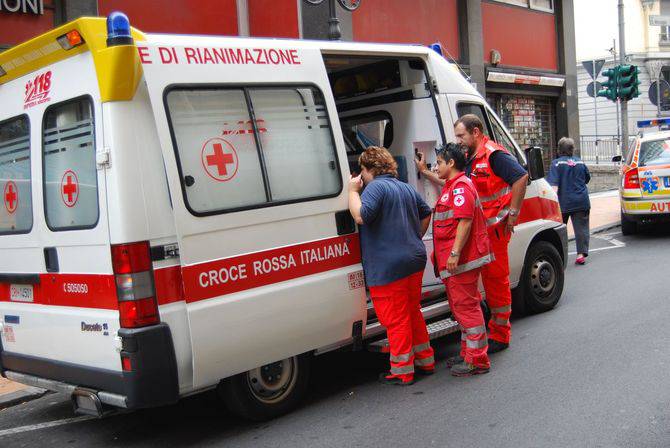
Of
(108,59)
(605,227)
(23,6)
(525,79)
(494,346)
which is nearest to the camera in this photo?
(108,59)

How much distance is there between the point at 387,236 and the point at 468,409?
126 centimetres

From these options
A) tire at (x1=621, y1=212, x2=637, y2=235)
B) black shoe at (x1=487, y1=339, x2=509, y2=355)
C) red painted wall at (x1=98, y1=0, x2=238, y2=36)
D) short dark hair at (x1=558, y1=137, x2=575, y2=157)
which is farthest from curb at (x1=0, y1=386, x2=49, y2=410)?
tire at (x1=621, y1=212, x2=637, y2=235)

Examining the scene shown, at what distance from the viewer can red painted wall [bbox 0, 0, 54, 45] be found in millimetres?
9578

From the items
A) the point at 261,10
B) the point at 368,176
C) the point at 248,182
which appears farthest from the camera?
the point at 261,10

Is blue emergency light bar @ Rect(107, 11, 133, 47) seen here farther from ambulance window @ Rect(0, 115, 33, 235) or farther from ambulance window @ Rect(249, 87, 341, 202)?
ambulance window @ Rect(0, 115, 33, 235)

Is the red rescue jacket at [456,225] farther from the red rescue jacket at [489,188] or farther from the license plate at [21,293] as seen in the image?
the license plate at [21,293]

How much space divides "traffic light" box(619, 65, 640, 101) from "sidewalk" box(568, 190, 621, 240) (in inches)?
105

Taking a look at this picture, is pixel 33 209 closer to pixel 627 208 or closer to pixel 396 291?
pixel 396 291

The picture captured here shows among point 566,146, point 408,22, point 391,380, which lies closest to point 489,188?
point 391,380

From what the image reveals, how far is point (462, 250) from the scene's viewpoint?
541cm

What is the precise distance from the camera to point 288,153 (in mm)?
4875

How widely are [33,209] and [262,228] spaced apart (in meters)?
1.50

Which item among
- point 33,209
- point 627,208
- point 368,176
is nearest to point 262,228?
point 368,176

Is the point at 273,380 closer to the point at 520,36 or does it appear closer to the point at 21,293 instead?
the point at 21,293
